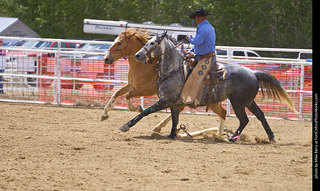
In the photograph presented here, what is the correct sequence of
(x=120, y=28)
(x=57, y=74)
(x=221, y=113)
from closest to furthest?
(x=221, y=113)
(x=57, y=74)
(x=120, y=28)

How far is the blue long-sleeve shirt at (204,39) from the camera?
7.76 m

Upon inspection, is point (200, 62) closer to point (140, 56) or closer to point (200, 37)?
point (200, 37)

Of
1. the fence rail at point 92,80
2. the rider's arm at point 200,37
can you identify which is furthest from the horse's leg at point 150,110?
the fence rail at point 92,80

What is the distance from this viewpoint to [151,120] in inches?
435

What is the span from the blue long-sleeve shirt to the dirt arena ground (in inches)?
61.0

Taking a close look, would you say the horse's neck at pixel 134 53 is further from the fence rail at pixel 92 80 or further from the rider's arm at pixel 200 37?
the fence rail at pixel 92 80

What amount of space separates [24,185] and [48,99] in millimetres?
9407

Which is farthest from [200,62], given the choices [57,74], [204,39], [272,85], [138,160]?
[57,74]

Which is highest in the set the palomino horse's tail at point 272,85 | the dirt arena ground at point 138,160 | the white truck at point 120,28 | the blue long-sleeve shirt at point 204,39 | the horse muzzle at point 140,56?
the white truck at point 120,28

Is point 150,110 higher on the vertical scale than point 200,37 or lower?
lower

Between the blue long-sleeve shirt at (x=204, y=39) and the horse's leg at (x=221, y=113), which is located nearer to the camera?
the blue long-sleeve shirt at (x=204, y=39)

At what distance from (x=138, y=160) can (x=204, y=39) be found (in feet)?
8.58

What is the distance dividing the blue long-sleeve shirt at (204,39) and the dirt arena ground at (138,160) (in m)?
1.55

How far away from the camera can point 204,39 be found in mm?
7805
